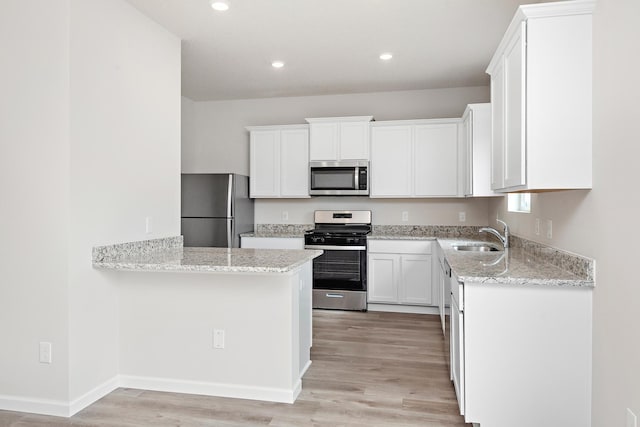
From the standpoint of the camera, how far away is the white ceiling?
3.11 metres

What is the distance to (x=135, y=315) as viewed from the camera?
295cm

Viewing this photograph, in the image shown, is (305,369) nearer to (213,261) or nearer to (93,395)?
(213,261)

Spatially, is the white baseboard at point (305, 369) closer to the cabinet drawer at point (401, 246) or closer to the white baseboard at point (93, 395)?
the white baseboard at point (93, 395)

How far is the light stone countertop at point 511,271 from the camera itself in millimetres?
2188

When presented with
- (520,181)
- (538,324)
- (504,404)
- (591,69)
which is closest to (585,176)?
(520,181)

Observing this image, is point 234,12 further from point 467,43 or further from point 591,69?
point 591,69

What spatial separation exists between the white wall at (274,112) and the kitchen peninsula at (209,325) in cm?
306

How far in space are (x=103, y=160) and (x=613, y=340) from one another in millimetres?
2916

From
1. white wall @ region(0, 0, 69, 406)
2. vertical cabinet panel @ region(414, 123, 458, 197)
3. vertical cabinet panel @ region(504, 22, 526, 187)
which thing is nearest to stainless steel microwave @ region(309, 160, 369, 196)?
vertical cabinet panel @ region(414, 123, 458, 197)

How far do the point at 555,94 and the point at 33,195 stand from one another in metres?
2.92

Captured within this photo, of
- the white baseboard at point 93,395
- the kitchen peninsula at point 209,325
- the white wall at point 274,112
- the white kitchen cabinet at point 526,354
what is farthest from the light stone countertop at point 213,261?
the white wall at point 274,112

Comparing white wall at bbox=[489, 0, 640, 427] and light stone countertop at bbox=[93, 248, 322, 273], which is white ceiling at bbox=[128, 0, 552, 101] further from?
light stone countertop at bbox=[93, 248, 322, 273]

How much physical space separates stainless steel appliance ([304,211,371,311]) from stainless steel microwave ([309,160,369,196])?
0.49 meters

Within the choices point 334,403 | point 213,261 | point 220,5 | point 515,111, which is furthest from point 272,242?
point 515,111
